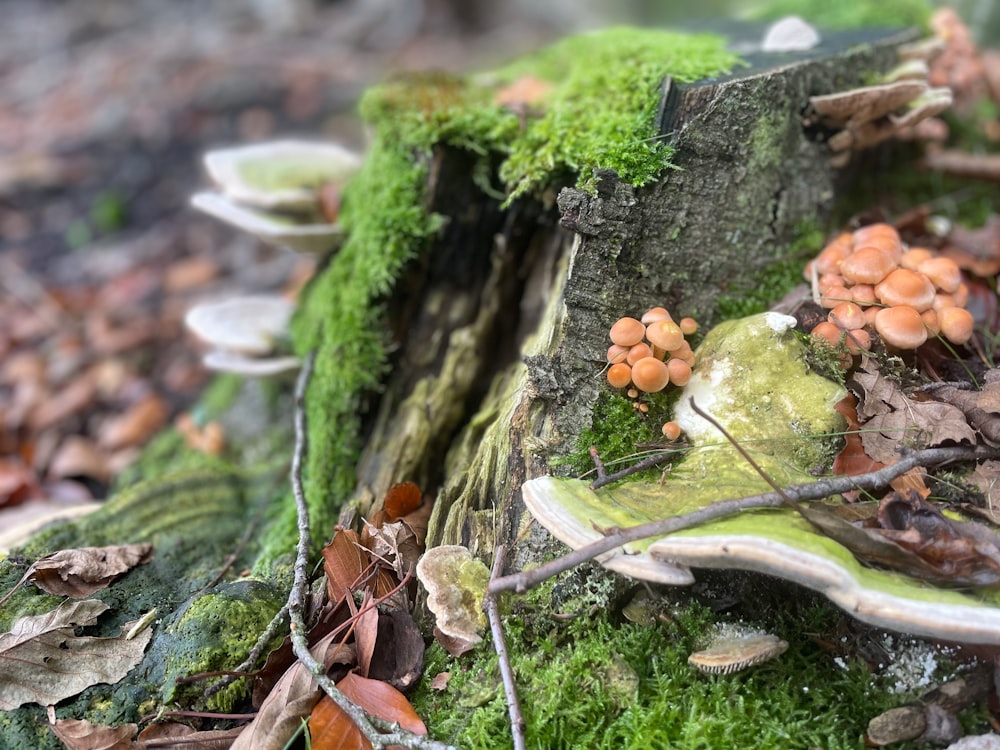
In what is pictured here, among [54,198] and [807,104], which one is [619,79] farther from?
[54,198]

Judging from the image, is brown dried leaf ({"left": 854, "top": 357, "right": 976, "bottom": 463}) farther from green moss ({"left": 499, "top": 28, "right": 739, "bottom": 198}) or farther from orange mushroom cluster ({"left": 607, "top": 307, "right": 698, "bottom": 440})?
green moss ({"left": 499, "top": 28, "right": 739, "bottom": 198})

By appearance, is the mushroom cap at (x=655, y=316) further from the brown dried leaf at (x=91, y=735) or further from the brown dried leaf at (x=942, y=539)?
the brown dried leaf at (x=91, y=735)

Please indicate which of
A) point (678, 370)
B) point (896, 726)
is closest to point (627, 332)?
point (678, 370)

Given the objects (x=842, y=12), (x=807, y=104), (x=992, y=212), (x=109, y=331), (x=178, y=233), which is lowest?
(x=109, y=331)

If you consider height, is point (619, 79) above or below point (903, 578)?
above

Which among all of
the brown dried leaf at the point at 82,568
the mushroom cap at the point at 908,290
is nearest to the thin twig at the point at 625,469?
the mushroom cap at the point at 908,290

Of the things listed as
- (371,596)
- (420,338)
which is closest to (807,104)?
(420,338)
